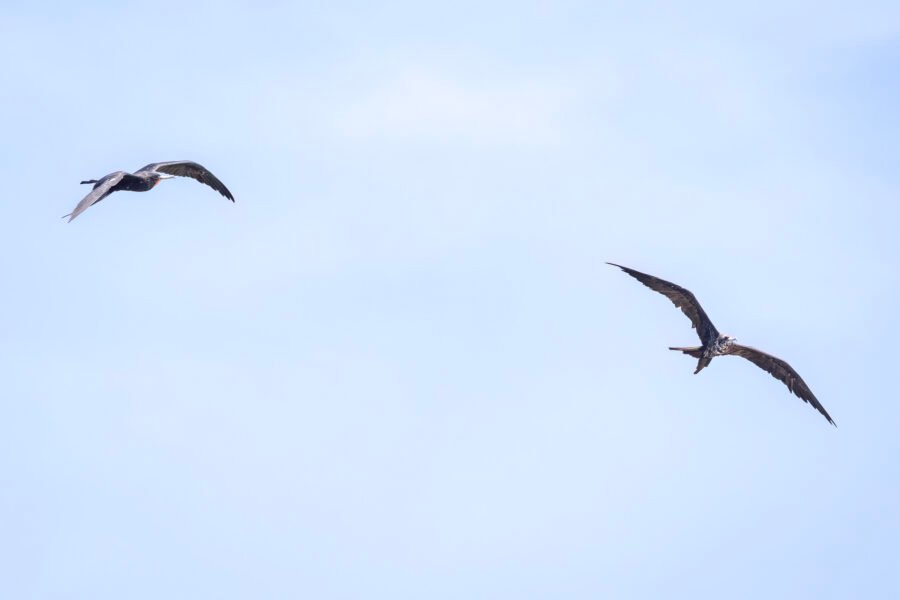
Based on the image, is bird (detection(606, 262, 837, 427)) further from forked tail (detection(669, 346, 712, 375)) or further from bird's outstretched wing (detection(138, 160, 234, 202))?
bird's outstretched wing (detection(138, 160, 234, 202))

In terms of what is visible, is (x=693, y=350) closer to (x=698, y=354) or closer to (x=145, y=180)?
(x=698, y=354)

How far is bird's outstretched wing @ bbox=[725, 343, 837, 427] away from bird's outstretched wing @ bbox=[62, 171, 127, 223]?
18687 millimetres

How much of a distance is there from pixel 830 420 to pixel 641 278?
7471 millimetres

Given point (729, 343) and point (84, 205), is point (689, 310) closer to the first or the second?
point (729, 343)

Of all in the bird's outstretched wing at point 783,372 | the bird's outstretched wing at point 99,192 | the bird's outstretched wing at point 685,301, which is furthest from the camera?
the bird's outstretched wing at point 783,372

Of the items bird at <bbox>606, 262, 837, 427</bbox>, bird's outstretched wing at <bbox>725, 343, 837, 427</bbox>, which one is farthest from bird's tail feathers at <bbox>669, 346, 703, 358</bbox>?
bird's outstretched wing at <bbox>725, 343, 837, 427</bbox>

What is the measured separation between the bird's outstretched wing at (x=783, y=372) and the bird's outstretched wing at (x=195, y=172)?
16326 millimetres

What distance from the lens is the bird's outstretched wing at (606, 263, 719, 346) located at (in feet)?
158

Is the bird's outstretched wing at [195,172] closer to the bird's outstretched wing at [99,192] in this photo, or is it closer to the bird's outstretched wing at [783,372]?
the bird's outstretched wing at [99,192]

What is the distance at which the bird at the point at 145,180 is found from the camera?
4262cm

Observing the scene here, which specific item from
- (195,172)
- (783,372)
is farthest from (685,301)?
(195,172)

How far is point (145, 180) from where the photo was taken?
47875mm

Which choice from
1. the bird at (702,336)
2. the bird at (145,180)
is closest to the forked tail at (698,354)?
the bird at (702,336)

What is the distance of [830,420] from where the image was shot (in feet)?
165
